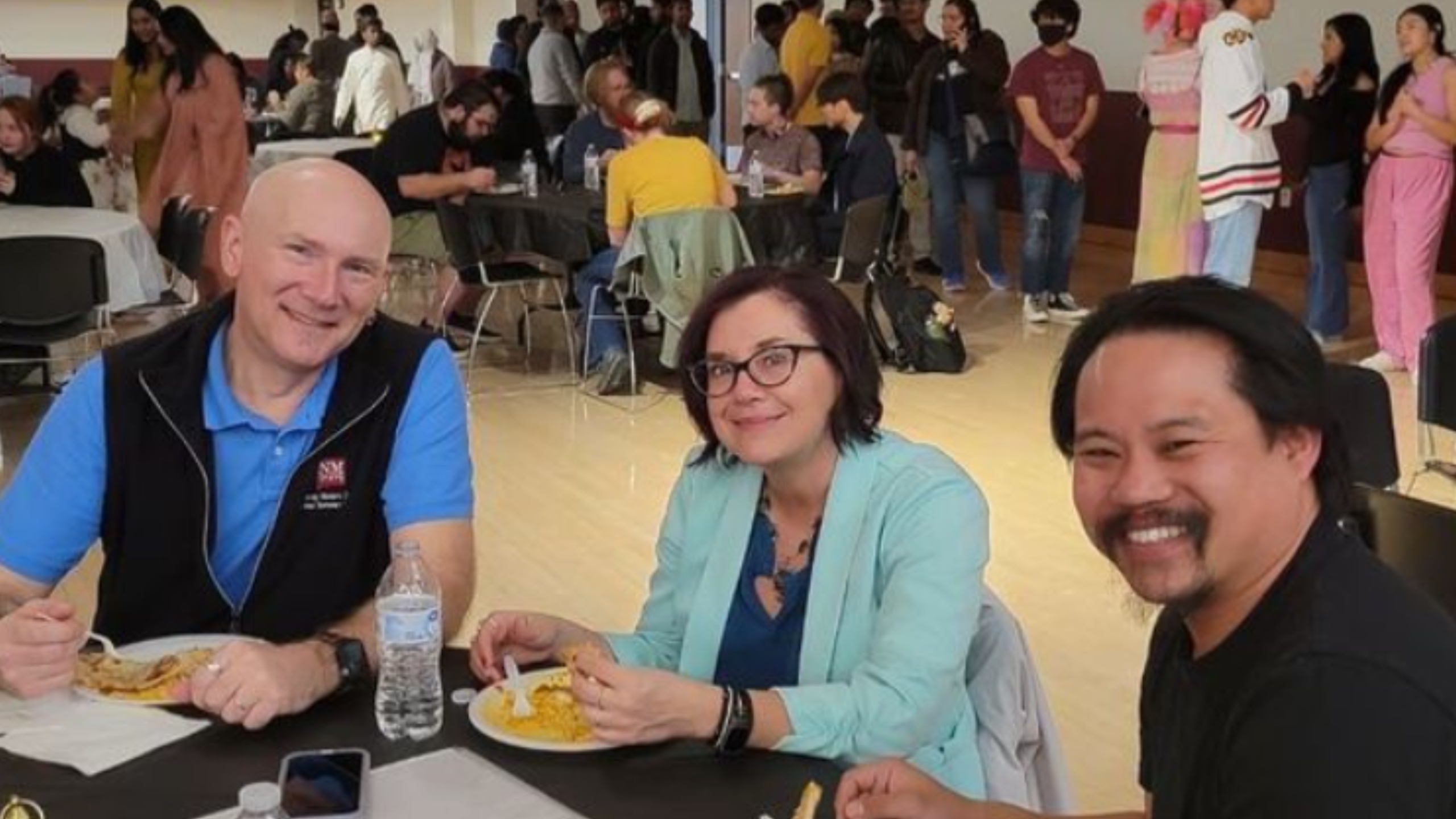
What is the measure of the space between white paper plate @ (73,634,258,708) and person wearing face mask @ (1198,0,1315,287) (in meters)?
5.61

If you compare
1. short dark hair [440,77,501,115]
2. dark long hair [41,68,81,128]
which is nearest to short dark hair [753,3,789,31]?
short dark hair [440,77,501,115]

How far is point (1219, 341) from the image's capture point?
1.36 metres

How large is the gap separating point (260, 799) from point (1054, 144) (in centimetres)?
774

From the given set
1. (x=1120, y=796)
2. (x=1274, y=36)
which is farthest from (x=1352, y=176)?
(x=1120, y=796)

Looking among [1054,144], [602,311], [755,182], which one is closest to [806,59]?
[1054,144]

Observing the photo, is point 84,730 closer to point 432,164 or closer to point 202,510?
point 202,510

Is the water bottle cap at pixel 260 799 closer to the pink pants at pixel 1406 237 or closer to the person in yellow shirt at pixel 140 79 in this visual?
the pink pants at pixel 1406 237

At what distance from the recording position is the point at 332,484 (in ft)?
7.60

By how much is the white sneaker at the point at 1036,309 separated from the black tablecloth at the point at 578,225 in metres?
1.49

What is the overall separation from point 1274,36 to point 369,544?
8.91 meters

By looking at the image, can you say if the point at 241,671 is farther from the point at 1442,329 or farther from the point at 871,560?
the point at 1442,329

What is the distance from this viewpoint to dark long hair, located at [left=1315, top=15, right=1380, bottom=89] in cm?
785

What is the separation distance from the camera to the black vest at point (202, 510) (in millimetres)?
2275

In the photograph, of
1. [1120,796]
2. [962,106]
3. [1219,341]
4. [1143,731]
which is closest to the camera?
[1219,341]
